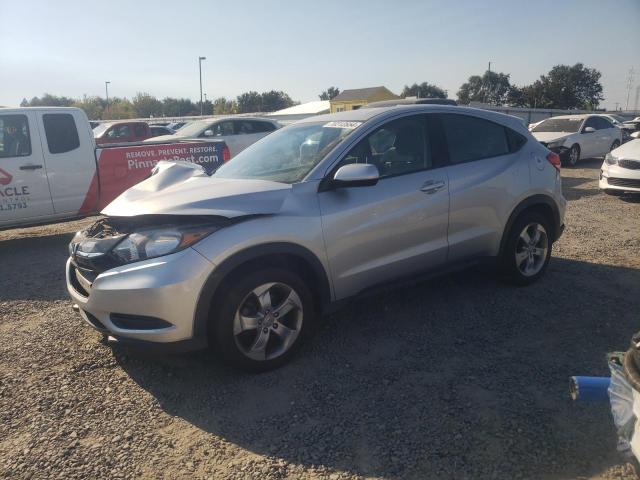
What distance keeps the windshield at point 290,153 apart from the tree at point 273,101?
7472 centimetres

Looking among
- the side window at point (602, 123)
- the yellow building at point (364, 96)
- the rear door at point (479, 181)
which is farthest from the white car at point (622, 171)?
the yellow building at point (364, 96)

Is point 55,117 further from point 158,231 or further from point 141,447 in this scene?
point 141,447

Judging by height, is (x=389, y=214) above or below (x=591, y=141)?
above

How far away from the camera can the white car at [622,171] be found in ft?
30.2

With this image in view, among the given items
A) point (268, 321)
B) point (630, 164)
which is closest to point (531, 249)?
A: point (268, 321)

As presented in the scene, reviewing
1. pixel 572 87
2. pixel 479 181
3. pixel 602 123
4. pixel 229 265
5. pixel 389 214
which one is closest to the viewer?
pixel 229 265


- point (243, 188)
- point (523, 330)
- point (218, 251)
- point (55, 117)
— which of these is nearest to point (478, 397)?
point (523, 330)

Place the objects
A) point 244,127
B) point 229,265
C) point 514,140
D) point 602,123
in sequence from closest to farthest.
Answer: point 229,265
point 514,140
point 244,127
point 602,123

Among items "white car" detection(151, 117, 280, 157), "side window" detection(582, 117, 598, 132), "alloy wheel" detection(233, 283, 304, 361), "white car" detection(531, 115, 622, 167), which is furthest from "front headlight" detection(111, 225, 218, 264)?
"side window" detection(582, 117, 598, 132)

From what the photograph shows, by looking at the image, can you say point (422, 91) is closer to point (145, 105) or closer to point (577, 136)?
point (145, 105)

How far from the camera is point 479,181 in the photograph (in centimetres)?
432

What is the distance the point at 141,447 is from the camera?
2717 millimetres

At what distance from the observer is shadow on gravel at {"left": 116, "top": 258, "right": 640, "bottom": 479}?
101 inches

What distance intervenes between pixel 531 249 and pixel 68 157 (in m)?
6.27
